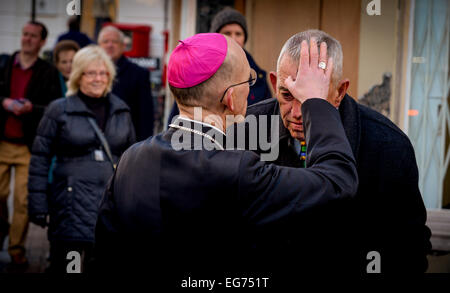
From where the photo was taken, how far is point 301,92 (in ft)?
6.88

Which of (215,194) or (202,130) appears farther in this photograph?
(202,130)

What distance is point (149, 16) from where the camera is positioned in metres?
14.9

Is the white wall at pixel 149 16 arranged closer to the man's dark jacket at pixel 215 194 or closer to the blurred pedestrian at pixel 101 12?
the blurred pedestrian at pixel 101 12

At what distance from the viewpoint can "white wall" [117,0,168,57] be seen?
14312mm

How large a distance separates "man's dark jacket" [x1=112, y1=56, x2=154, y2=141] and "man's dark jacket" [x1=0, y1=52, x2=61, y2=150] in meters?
0.61

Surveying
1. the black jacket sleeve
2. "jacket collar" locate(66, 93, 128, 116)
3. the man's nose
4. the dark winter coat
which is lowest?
the dark winter coat

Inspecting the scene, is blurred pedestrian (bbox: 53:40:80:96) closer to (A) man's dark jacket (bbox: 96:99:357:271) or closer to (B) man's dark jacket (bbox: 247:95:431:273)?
(B) man's dark jacket (bbox: 247:95:431:273)

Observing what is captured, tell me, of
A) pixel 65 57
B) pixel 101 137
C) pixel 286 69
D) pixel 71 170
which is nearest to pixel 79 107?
pixel 101 137

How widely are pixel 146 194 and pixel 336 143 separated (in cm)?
64

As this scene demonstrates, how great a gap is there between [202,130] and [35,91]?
4.17 meters

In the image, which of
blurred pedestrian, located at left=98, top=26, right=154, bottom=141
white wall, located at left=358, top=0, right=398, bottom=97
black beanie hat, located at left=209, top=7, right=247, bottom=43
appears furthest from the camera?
blurred pedestrian, located at left=98, top=26, right=154, bottom=141

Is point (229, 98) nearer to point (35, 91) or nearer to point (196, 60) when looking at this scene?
point (196, 60)

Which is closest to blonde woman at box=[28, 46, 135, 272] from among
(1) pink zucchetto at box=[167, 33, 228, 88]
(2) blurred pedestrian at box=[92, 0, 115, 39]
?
(1) pink zucchetto at box=[167, 33, 228, 88]
